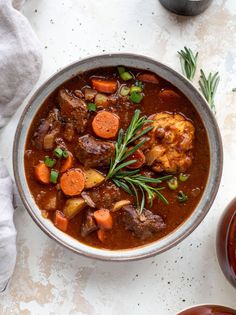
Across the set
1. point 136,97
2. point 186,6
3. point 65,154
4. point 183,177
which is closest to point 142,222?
point 183,177

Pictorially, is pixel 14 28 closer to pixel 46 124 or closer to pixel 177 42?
pixel 46 124

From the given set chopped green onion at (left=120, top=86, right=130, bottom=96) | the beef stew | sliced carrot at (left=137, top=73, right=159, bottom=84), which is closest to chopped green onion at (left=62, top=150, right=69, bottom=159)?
the beef stew

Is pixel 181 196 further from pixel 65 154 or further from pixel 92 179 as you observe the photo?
pixel 65 154

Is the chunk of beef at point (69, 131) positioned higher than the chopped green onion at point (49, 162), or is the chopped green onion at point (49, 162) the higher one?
the chunk of beef at point (69, 131)

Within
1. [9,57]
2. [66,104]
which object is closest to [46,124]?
[66,104]

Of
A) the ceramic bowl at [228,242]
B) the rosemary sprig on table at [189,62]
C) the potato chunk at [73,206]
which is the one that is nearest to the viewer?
the ceramic bowl at [228,242]

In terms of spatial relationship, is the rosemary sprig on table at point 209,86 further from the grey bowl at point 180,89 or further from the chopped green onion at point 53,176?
the chopped green onion at point 53,176

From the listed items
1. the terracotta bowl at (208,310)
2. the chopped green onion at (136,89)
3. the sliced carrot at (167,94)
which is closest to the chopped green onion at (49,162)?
the chopped green onion at (136,89)
